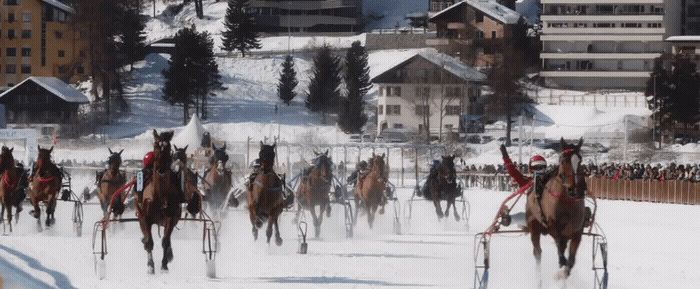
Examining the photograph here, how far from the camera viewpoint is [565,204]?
719 inches

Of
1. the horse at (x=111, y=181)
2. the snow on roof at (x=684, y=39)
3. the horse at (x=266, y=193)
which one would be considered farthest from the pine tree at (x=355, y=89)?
the horse at (x=266, y=193)

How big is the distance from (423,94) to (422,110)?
1.00 meters

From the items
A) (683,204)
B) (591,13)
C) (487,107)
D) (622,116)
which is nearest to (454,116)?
(487,107)

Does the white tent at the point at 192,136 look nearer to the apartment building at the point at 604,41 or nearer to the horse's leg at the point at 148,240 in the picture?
the horse's leg at the point at 148,240

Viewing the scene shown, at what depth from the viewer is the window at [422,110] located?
9575 centimetres

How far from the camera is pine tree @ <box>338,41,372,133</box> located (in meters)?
94.7

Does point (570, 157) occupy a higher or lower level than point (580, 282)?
higher

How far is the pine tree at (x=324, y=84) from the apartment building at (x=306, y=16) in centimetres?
2054

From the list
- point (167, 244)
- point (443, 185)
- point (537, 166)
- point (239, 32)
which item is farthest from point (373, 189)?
point (239, 32)

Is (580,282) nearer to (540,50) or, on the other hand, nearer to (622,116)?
(622,116)

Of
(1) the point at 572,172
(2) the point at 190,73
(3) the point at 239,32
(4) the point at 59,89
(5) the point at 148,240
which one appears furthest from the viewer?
(3) the point at 239,32

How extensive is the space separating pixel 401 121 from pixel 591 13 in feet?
67.5

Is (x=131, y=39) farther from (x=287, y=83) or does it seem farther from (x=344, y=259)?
(x=344, y=259)

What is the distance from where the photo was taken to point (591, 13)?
11162 cm
